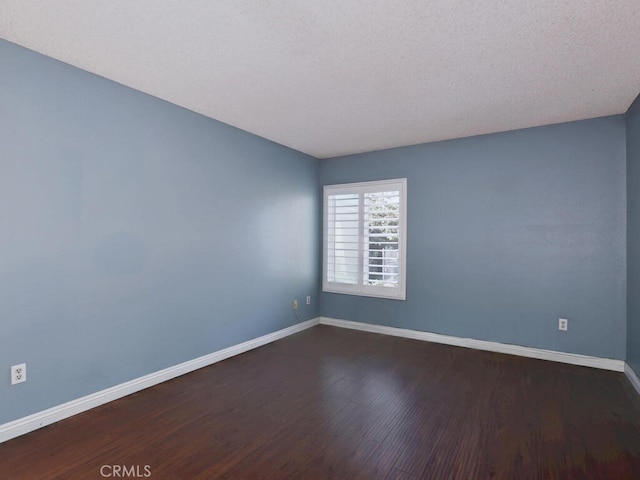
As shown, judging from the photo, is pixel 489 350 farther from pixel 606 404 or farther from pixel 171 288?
pixel 171 288

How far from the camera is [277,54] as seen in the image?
2.23m

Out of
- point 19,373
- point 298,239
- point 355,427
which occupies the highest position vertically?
point 298,239

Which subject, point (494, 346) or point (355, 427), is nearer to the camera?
point (355, 427)

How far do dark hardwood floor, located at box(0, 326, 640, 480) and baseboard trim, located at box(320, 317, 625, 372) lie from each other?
5.3 inches

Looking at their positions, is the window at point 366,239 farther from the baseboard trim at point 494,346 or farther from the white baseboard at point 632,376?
the white baseboard at point 632,376

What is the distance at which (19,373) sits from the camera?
2.15m

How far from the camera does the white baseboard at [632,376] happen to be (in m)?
2.81

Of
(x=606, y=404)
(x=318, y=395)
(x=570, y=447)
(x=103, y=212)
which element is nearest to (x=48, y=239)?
(x=103, y=212)

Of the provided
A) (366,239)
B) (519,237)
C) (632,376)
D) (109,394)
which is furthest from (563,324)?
(109,394)

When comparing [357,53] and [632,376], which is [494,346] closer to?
[632,376]

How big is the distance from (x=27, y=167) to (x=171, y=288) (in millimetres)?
1362

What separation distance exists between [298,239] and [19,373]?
3085mm

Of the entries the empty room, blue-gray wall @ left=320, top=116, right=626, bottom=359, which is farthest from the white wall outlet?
blue-gray wall @ left=320, top=116, right=626, bottom=359

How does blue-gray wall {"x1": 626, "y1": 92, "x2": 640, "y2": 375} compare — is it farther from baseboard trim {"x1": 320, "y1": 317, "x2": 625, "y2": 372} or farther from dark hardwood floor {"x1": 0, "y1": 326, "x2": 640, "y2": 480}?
Answer: dark hardwood floor {"x1": 0, "y1": 326, "x2": 640, "y2": 480}
